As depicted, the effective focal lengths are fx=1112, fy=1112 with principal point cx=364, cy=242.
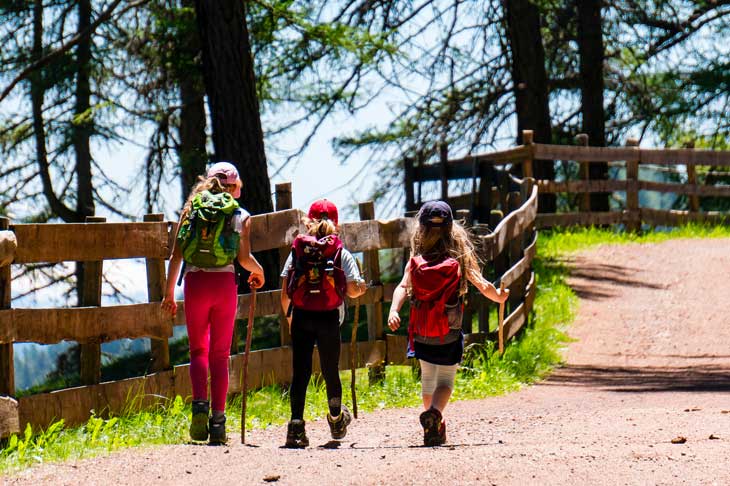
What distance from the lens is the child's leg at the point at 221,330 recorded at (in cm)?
670

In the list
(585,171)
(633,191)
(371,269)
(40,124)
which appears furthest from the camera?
(633,191)

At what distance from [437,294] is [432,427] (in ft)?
2.60

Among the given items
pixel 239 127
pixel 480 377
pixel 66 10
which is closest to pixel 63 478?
pixel 480 377

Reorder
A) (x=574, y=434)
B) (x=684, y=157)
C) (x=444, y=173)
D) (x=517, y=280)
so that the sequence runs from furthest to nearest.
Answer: (x=684, y=157), (x=444, y=173), (x=517, y=280), (x=574, y=434)

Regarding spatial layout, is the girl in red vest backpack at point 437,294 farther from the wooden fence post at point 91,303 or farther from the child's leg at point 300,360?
the wooden fence post at point 91,303

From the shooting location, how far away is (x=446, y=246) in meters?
6.80

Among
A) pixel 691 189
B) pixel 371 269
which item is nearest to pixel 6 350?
pixel 371 269

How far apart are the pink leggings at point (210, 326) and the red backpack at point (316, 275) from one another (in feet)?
1.33

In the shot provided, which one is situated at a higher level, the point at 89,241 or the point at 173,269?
the point at 89,241

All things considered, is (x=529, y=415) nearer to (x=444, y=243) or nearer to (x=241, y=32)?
(x=444, y=243)

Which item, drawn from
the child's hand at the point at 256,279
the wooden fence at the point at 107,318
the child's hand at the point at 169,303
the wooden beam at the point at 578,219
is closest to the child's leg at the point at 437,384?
the child's hand at the point at 256,279

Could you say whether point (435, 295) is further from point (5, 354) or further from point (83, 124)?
point (83, 124)

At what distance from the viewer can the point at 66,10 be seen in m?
18.1

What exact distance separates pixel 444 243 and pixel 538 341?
16.5ft
